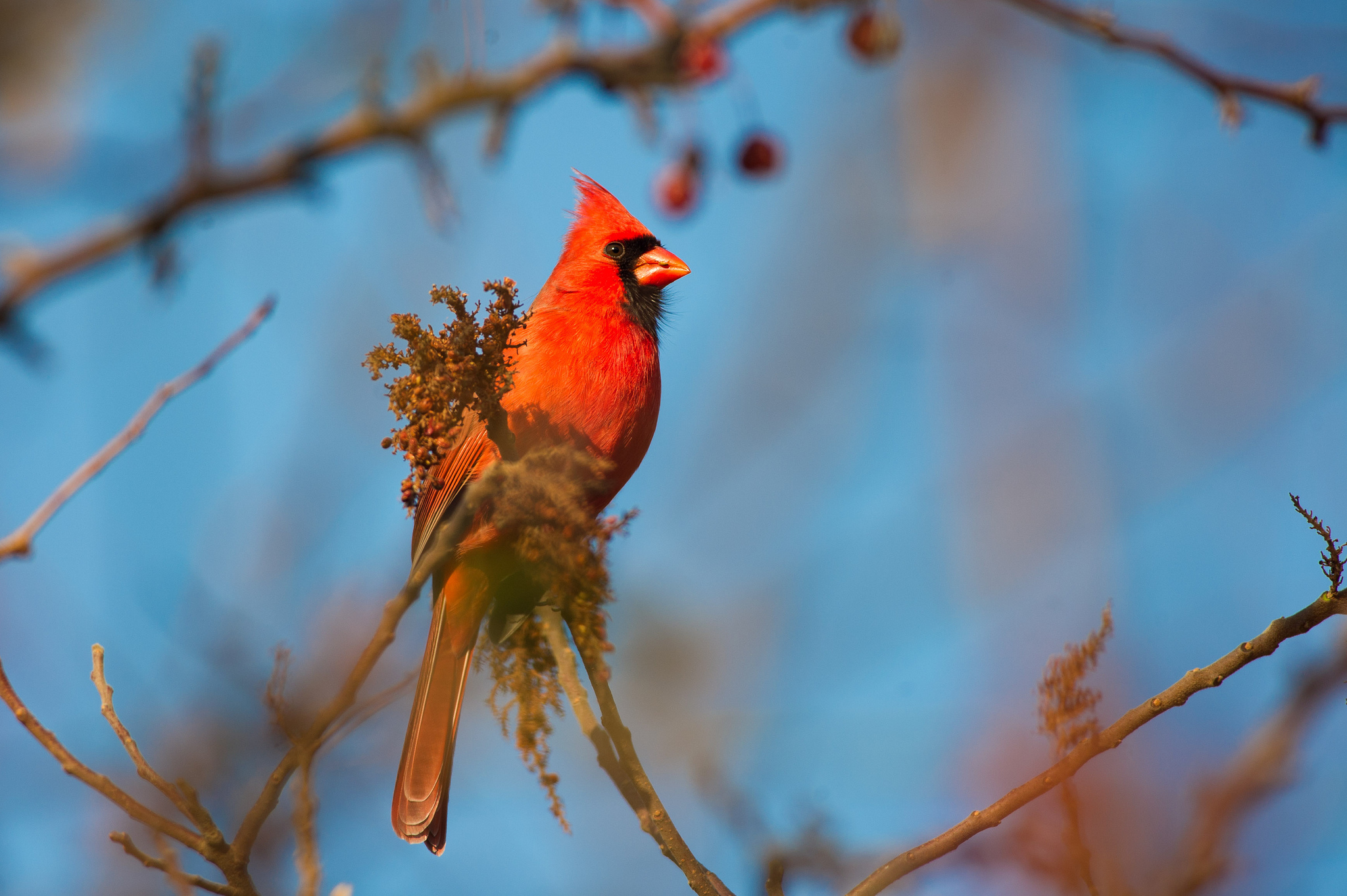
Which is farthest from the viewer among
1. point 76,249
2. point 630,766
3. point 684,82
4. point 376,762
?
point 376,762

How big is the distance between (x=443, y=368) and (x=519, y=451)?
842mm

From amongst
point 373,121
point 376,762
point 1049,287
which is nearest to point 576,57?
point 373,121

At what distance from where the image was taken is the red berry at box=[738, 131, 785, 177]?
3.37 meters

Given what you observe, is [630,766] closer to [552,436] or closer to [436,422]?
[436,422]

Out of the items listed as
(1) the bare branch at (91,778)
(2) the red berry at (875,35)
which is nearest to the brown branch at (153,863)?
(1) the bare branch at (91,778)

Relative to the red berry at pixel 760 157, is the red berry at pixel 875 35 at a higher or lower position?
lower

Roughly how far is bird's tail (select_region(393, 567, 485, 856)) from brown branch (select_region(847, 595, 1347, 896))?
1770mm

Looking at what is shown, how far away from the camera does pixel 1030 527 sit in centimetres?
522

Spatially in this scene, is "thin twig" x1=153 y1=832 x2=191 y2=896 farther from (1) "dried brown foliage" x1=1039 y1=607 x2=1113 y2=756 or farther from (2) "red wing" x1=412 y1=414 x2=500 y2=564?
(2) "red wing" x1=412 y1=414 x2=500 y2=564

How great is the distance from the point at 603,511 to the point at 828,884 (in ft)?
4.65

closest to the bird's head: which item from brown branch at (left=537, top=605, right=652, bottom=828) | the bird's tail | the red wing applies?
the red wing

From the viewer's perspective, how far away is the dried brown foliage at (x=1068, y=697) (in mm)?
2027

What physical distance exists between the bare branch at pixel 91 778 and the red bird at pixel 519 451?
1355mm

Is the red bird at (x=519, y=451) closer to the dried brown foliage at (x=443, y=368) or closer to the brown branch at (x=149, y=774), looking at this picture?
the dried brown foliage at (x=443, y=368)
